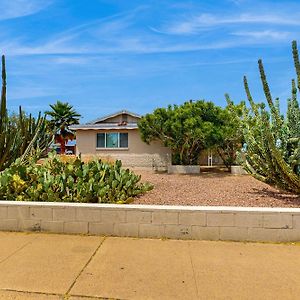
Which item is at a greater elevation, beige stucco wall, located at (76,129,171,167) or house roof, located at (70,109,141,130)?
house roof, located at (70,109,141,130)

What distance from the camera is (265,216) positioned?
5121 mm

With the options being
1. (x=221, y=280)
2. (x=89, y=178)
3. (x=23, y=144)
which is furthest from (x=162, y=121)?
(x=221, y=280)

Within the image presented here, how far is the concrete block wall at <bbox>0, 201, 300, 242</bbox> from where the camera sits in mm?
5105

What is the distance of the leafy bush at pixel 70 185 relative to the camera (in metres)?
6.20

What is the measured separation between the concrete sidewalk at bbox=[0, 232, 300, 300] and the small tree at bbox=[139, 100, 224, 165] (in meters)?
10.5

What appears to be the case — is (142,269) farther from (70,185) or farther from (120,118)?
(120,118)

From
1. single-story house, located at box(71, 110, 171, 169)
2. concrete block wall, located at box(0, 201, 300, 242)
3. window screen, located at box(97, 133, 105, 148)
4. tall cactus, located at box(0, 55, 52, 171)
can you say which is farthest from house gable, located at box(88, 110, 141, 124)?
concrete block wall, located at box(0, 201, 300, 242)

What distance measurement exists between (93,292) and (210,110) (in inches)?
548

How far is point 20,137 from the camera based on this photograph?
400 inches

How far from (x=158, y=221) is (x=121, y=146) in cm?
1493

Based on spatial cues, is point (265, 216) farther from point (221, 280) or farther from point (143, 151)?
point (143, 151)

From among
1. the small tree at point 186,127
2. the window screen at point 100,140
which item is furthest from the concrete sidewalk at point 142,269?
the window screen at point 100,140

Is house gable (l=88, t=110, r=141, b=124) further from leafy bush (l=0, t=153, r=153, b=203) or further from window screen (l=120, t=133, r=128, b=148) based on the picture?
leafy bush (l=0, t=153, r=153, b=203)

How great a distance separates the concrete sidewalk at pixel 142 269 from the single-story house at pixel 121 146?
1440cm
